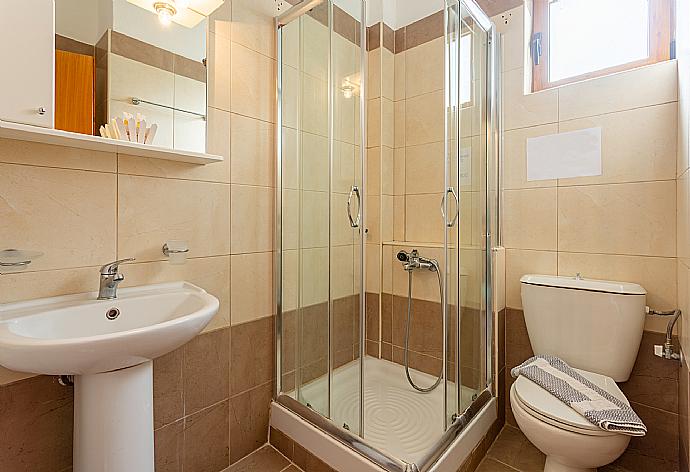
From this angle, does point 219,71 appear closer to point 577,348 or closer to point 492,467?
point 577,348

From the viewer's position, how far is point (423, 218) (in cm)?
214

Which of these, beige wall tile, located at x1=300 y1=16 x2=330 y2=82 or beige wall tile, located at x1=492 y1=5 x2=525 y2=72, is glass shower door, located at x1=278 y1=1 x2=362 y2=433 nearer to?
beige wall tile, located at x1=300 y1=16 x2=330 y2=82

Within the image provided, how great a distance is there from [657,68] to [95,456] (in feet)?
8.31

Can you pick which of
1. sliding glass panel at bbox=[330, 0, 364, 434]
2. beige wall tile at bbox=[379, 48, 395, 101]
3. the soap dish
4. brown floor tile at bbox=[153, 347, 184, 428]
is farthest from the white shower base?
beige wall tile at bbox=[379, 48, 395, 101]

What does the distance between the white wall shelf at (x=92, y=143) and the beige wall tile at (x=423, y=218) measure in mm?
1212

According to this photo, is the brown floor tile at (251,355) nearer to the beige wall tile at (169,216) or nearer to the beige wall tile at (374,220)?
the beige wall tile at (169,216)

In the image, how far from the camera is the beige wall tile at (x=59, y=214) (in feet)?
3.50

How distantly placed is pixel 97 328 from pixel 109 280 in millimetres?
151

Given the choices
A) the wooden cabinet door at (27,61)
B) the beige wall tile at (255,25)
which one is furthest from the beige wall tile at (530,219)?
the wooden cabinet door at (27,61)

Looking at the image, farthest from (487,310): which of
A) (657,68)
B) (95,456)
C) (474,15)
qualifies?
(95,456)

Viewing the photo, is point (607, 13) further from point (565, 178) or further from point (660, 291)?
point (660, 291)

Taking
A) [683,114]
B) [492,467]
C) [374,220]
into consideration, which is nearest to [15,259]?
[374,220]

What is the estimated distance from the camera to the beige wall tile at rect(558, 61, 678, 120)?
1.55 m

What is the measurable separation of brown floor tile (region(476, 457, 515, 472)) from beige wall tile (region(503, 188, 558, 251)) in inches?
40.9
